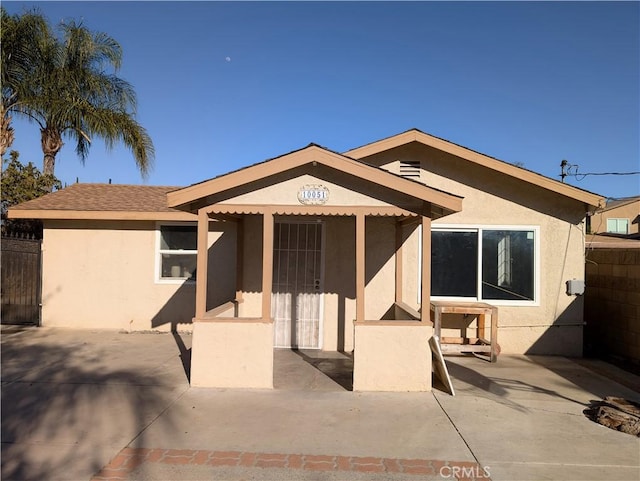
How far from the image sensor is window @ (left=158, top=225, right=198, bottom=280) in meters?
10.2

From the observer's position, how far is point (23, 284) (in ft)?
33.7

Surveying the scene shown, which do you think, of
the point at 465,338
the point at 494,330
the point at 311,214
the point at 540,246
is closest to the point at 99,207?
the point at 311,214

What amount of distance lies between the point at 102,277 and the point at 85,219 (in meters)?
1.34

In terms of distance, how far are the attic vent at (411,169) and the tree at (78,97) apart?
1065 centimetres

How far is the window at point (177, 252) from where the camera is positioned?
10.2m

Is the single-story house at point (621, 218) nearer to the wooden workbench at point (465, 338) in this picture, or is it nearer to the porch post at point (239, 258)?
the wooden workbench at point (465, 338)

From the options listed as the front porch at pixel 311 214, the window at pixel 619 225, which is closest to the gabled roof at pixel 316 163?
the front porch at pixel 311 214

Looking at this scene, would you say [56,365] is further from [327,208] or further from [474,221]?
[474,221]

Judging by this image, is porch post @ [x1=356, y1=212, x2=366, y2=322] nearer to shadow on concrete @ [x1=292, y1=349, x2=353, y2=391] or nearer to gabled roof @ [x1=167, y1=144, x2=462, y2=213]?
gabled roof @ [x1=167, y1=144, x2=462, y2=213]

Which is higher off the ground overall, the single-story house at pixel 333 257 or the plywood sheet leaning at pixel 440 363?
the single-story house at pixel 333 257

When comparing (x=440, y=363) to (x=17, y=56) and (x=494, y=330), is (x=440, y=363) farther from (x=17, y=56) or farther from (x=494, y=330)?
(x=17, y=56)

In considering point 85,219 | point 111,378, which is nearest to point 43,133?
point 85,219

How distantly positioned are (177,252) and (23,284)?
11.6ft

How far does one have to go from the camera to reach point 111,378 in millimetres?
6527
